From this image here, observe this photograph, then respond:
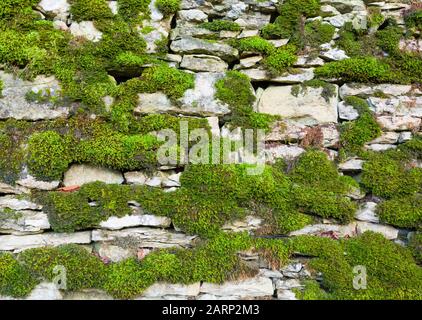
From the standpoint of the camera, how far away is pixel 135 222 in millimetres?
6176

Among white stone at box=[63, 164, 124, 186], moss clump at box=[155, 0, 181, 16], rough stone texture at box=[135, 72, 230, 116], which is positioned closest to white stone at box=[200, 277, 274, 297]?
white stone at box=[63, 164, 124, 186]

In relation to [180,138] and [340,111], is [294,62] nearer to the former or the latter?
[340,111]

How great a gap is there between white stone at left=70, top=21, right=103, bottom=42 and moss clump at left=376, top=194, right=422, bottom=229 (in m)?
6.44

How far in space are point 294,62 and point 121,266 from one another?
5239 mm

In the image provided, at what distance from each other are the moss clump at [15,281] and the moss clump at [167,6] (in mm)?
5686

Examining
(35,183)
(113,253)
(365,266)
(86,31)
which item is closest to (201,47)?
(86,31)

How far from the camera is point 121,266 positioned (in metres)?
5.89

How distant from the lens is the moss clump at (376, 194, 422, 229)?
6.25 m

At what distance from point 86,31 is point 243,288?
19.3 ft

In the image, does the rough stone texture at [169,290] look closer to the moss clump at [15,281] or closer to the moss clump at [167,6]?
the moss clump at [15,281]

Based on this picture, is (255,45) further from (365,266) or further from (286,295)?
(286,295)

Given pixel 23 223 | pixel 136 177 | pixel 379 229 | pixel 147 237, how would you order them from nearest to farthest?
pixel 23 223, pixel 147 237, pixel 379 229, pixel 136 177

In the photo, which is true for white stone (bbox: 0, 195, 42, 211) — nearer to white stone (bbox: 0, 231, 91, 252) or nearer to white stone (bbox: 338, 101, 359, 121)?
white stone (bbox: 0, 231, 91, 252)
